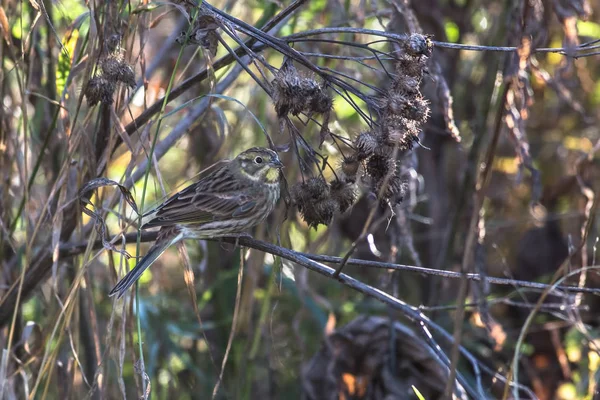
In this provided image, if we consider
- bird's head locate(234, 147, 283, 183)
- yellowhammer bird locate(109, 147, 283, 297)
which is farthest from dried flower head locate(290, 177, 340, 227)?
bird's head locate(234, 147, 283, 183)

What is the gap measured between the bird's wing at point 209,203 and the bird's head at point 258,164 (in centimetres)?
6

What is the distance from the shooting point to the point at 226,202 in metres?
3.31

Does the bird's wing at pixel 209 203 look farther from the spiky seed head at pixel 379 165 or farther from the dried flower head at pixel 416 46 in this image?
the dried flower head at pixel 416 46

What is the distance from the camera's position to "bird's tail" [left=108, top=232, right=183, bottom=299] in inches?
96.7

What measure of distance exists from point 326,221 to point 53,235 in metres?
0.98

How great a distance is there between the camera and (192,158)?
15.6 feet

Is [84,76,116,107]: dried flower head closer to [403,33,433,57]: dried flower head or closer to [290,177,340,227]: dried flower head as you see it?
[290,177,340,227]: dried flower head

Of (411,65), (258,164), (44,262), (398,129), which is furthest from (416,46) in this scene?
(44,262)

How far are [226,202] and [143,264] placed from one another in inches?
26.7

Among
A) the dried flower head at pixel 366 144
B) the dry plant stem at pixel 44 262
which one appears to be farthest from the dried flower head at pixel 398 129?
the dry plant stem at pixel 44 262

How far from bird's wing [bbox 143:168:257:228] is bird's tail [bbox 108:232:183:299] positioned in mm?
128

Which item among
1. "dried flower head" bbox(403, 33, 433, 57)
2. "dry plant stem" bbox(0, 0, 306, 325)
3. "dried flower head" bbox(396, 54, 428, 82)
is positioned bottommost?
"dry plant stem" bbox(0, 0, 306, 325)

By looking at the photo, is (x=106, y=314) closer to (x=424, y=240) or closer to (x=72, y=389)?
(x=72, y=389)

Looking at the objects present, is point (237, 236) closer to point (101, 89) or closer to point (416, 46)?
point (101, 89)
